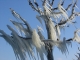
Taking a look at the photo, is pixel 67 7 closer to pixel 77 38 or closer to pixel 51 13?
pixel 51 13

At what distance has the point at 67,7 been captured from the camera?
8.82 metres

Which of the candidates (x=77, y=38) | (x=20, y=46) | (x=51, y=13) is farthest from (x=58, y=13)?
(x=20, y=46)

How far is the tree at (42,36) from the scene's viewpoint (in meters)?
7.69

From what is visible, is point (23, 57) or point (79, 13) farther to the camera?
point (79, 13)

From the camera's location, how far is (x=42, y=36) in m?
8.22

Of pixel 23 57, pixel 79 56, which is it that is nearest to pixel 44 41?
pixel 23 57

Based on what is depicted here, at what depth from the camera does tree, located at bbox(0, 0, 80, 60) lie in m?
7.69

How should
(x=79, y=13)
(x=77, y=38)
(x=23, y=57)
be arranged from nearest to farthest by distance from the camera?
1. (x=23, y=57)
2. (x=77, y=38)
3. (x=79, y=13)

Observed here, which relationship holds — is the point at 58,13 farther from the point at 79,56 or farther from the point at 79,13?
the point at 79,56

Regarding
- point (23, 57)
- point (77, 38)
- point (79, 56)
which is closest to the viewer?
point (23, 57)

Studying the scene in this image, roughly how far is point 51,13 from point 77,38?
129cm

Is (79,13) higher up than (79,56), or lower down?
Result: higher up

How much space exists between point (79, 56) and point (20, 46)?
10.8ft

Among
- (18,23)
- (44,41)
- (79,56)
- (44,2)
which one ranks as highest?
(44,2)
